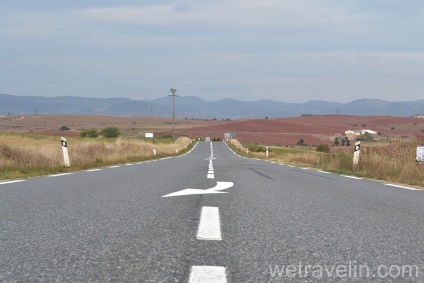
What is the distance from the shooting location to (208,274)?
3.69m

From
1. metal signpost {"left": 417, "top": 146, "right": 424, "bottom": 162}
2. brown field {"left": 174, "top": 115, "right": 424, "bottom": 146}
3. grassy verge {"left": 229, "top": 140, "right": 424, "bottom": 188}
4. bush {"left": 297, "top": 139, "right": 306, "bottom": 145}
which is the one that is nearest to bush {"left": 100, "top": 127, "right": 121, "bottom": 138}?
brown field {"left": 174, "top": 115, "right": 424, "bottom": 146}

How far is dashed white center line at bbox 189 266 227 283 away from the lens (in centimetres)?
353

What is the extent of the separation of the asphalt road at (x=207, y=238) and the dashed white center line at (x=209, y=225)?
0.01m

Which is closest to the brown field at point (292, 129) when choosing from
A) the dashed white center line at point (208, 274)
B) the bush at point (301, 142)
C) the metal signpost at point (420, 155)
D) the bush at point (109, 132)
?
the bush at point (301, 142)

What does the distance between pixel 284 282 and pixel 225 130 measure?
6693 inches

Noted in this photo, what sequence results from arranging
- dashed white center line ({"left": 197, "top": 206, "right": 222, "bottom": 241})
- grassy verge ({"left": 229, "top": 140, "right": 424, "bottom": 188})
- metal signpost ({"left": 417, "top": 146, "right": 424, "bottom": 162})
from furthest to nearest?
1. metal signpost ({"left": 417, "top": 146, "right": 424, "bottom": 162})
2. grassy verge ({"left": 229, "top": 140, "right": 424, "bottom": 188})
3. dashed white center line ({"left": 197, "top": 206, "right": 222, "bottom": 241})

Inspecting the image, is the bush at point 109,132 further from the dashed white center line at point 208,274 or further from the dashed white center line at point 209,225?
the dashed white center line at point 208,274

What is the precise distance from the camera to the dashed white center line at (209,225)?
510 cm

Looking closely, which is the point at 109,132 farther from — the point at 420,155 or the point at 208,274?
the point at 208,274

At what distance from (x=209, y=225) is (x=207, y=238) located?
762mm

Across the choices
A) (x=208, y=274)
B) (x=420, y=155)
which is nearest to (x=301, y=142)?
(x=420, y=155)

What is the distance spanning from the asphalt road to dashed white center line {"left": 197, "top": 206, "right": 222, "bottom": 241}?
0.01 meters

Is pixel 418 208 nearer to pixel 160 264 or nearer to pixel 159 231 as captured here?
pixel 159 231

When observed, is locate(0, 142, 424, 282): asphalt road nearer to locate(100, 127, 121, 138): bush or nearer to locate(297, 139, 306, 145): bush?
locate(297, 139, 306, 145): bush
